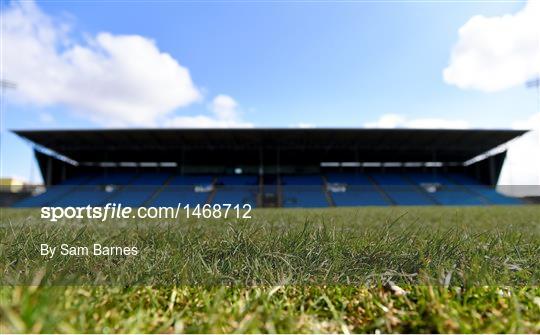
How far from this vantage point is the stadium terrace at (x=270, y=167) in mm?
28984

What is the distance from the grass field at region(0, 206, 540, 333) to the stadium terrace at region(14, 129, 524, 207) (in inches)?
955

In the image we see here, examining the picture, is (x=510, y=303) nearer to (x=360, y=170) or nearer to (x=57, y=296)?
(x=57, y=296)

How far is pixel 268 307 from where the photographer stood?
1.04 metres

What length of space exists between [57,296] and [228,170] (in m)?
35.4

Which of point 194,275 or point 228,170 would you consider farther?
point 228,170

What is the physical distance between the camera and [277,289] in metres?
1.24

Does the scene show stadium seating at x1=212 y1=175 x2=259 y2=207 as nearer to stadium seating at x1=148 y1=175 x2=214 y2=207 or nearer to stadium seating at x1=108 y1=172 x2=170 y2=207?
stadium seating at x1=148 y1=175 x2=214 y2=207

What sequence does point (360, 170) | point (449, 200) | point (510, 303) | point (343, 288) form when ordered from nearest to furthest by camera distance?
point (510, 303)
point (343, 288)
point (449, 200)
point (360, 170)

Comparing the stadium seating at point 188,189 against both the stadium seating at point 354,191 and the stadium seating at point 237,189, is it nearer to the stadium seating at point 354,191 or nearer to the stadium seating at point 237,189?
the stadium seating at point 237,189

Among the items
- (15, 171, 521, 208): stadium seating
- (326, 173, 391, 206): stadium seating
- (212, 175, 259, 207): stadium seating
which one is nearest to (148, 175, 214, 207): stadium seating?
(15, 171, 521, 208): stadium seating

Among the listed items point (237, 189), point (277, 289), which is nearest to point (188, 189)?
point (237, 189)

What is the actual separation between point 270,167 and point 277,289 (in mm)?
35081

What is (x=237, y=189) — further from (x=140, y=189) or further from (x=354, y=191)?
(x=354, y=191)

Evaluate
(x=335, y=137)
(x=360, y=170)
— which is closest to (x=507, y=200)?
(x=360, y=170)
